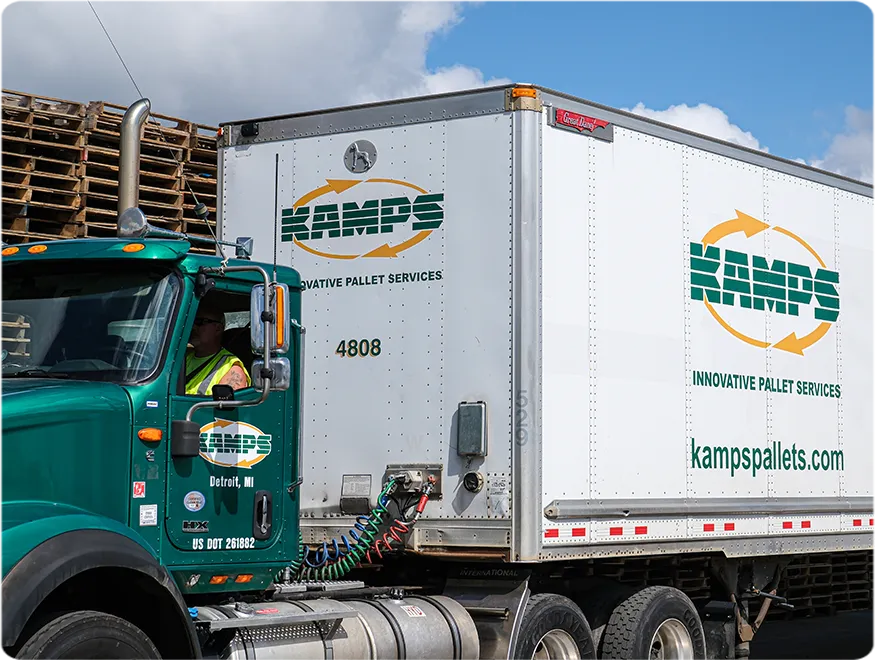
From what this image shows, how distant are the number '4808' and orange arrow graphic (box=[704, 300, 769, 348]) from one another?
271 centimetres

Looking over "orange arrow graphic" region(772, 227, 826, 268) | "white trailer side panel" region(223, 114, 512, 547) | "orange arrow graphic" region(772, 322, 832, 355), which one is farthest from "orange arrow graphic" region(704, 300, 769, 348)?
"white trailer side panel" region(223, 114, 512, 547)

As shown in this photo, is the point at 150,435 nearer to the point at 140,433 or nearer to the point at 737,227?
the point at 140,433

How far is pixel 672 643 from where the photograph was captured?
9914mm

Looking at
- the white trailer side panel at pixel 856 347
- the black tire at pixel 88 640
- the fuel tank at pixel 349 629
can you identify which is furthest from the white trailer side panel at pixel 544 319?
the black tire at pixel 88 640

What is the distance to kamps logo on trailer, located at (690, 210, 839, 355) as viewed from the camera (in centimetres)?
1022

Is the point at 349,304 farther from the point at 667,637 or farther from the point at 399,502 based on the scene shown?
the point at 667,637

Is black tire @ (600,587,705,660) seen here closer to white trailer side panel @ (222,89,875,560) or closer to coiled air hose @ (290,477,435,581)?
white trailer side panel @ (222,89,875,560)

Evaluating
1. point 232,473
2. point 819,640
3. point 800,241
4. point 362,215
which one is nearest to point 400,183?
point 362,215

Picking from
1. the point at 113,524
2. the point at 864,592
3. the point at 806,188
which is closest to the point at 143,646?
the point at 113,524

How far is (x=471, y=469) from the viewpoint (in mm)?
8625

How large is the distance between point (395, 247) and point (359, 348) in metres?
0.74

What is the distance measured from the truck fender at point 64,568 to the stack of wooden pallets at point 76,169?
6.67m

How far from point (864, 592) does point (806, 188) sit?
13.8 feet

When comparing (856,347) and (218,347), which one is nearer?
(218,347)
